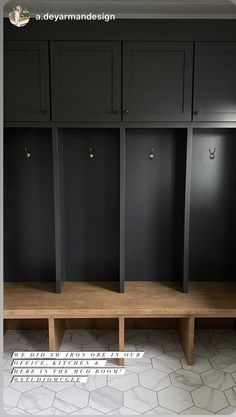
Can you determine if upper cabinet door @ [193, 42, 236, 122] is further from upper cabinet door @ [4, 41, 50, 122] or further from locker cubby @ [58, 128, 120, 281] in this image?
upper cabinet door @ [4, 41, 50, 122]

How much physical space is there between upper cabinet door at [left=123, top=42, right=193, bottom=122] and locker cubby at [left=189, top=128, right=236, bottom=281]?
11.6 inches

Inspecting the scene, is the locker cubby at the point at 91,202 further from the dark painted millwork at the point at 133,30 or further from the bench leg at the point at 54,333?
the dark painted millwork at the point at 133,30

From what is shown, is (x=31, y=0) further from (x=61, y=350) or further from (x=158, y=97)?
(x=61, y=350)

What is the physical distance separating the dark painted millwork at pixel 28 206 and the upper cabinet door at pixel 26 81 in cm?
20

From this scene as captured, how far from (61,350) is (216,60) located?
1.93m

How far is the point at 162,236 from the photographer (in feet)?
7.14

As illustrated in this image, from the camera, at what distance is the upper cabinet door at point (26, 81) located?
1806 mm

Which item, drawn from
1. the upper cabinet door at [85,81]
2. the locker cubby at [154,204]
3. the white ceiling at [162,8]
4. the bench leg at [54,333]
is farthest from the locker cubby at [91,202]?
the white ceiling at [162,8]

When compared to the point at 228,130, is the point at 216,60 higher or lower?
higher

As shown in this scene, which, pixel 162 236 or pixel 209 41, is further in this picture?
pixel 162 236

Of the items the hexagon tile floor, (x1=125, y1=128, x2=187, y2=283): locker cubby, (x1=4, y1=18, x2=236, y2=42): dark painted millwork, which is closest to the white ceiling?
(x1=4, y1=18, x2=236, y2=42): dark painted millwork

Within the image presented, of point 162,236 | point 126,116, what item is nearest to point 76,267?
point 162,236

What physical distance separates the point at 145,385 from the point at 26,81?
5.79 ft

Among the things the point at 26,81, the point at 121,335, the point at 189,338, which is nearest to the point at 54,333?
the point at 121,335
